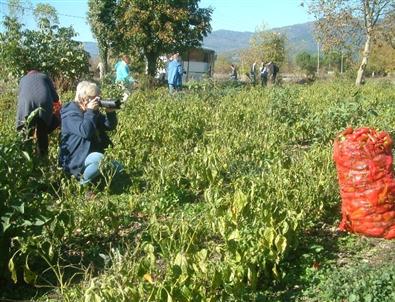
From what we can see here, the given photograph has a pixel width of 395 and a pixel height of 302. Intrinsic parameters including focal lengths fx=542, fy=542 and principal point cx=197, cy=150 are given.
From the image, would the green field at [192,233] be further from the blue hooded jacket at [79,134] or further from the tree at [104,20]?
the tree at [104,20]

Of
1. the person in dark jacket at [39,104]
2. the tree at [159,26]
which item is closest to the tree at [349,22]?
the tree at [159,26]

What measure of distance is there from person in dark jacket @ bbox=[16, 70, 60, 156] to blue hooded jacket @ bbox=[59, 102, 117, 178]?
0.59m

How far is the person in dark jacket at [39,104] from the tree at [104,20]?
16574 millimetres

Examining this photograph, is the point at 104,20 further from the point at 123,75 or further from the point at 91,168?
the point at 91,168

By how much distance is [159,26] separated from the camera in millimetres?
21016

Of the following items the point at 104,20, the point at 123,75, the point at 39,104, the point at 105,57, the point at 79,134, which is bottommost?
the point at 79,134

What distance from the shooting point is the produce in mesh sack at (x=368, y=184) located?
404 centimetres

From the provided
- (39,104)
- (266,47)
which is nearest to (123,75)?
(39,104)

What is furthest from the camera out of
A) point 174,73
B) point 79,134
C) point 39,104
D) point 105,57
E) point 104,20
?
point 105,57

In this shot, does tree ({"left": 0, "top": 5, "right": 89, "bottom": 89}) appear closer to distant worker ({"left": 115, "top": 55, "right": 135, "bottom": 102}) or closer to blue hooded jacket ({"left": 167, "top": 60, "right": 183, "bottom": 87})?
distant worker ({"left": 115, "top": 55, "right": 135, "bottom": 102})

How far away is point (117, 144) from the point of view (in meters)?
6.57

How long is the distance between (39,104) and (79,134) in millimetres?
954

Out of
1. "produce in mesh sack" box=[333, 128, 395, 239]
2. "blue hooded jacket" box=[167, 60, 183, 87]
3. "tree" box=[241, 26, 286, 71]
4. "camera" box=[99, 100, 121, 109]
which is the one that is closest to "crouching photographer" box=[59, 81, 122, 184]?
"camera" box=[99, 100, 121, 109]

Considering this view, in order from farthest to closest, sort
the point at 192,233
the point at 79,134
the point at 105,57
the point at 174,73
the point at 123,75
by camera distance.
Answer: the point at 105,57
the point at 174,73
the point at 123,75
the point at 79,134
the point at 192,233
